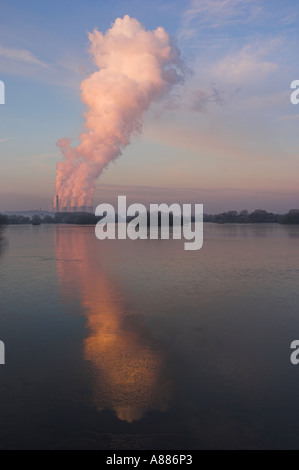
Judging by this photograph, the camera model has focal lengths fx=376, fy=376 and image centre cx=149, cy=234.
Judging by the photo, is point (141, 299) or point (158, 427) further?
point (141, 299)

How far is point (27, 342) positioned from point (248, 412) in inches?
162

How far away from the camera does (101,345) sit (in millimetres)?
6543

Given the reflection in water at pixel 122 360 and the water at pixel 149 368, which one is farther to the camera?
the reflection in water at pixel 122 360

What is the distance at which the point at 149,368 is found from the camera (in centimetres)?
558

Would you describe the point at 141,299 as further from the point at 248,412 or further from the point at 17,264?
the point at 17,264

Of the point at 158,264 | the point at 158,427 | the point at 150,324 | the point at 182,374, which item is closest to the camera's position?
the point at 158,427

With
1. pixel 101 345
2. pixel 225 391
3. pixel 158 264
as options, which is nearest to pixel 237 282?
pixel 158 264

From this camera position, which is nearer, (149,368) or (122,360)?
(149,368)

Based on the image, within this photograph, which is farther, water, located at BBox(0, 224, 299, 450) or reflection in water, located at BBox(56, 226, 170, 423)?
reflection in water, located at BBox(56, 226, 170, 423)

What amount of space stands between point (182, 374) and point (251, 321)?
3.19 meters

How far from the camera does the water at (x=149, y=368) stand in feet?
13.1

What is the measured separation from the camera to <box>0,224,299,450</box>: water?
400cm
